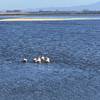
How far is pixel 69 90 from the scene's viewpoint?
70.6ft

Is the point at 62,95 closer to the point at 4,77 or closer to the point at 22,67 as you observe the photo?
the point at 4,77

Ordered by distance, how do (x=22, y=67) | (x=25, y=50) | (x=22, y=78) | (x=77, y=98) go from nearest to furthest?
(x=77, y=98)
(x=22, y=78)
(x=22, y=67)
(x=25, y=50)

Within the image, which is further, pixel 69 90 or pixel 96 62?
pixel 96 62

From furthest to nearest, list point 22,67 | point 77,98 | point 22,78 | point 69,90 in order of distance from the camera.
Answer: point 22,67, point 22,78, point 69,90, point 77,98

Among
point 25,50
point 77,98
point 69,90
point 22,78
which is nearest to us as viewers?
point 77,98

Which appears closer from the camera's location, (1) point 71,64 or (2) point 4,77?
(2) point 4,77

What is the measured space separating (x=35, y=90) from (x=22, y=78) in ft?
9.48

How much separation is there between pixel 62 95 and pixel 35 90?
161cm

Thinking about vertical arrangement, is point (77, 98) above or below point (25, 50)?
above

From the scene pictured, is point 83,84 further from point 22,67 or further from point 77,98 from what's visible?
point 22,67

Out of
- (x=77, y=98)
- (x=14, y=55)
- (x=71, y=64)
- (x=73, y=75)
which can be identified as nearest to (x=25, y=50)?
(x=14, y=55)

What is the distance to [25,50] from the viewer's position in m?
39.4

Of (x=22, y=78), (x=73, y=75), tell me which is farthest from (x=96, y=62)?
(x=22, y=78)

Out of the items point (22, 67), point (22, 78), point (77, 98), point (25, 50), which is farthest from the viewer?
point (25, 50)
